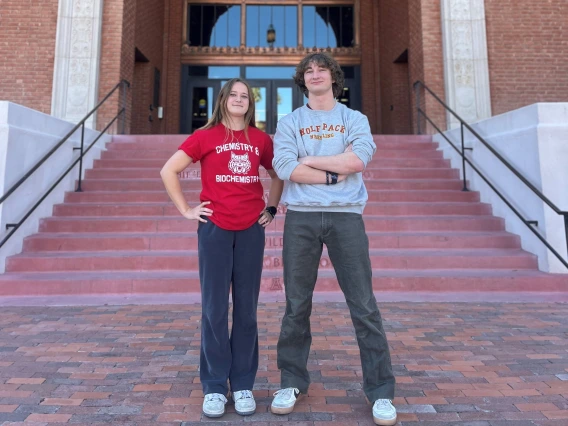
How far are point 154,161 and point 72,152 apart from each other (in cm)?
135

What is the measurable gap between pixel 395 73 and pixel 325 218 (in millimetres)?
11325

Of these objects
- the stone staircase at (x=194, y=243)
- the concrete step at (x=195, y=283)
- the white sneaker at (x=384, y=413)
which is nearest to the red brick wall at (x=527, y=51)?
the stone staircase at (x=194, y=243)

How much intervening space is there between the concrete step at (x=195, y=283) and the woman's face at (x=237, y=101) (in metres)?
2.88

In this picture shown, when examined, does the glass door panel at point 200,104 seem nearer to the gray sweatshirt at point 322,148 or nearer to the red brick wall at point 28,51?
the red brick wall at point 28,51

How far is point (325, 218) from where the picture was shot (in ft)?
6.73

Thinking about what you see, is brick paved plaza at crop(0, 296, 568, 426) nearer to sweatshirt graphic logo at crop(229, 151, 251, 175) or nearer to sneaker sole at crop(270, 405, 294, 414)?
sneaker sole at crop(270, 405, 294, 414)

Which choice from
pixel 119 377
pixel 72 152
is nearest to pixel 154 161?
pixel 72 152

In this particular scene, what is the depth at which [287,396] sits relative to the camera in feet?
6.87

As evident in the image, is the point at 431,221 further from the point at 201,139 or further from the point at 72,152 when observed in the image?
the point at 72,152

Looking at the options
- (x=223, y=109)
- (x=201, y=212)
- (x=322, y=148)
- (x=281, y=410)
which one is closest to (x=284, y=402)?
(x=281, y=410)

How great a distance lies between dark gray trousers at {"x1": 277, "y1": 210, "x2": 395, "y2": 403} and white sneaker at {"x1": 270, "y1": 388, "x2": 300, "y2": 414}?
0.81 ft

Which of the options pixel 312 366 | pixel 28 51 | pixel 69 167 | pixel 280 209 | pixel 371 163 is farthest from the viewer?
pixel 28 51

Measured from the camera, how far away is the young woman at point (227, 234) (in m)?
2.05

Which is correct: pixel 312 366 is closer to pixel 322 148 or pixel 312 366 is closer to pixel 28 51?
pixel 322 148
